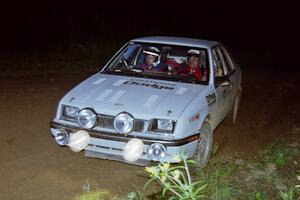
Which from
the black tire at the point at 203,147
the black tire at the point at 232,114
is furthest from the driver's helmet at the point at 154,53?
the black tire at the point at 232,114

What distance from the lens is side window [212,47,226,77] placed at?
261 inches

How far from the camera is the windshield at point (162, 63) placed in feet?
20.9

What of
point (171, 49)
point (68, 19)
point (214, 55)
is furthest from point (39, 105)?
point (68, 19)

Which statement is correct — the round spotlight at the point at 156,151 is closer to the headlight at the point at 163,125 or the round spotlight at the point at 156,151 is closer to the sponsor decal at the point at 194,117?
the headlight at the point at 163,125

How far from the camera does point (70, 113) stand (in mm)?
5523

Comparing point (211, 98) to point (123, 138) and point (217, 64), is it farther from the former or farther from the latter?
point (123, 138)

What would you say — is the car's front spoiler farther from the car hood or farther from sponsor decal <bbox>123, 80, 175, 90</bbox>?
sponsor decal <bbox>123, 80, 175, 90</bbox>

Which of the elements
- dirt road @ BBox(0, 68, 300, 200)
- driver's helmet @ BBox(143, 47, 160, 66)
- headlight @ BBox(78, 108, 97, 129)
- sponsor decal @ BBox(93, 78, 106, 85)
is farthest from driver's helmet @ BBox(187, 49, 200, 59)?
headlight @ BBox(78, 108, 97, 129)

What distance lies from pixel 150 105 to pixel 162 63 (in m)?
1.40

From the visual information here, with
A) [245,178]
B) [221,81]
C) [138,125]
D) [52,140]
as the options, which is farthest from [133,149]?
[52,140]

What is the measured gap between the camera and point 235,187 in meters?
5.39

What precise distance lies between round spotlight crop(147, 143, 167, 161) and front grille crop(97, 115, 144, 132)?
0.78 ft

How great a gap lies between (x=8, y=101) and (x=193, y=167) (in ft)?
14.6

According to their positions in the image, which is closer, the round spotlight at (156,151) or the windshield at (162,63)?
the round spotlight at (156,151)
